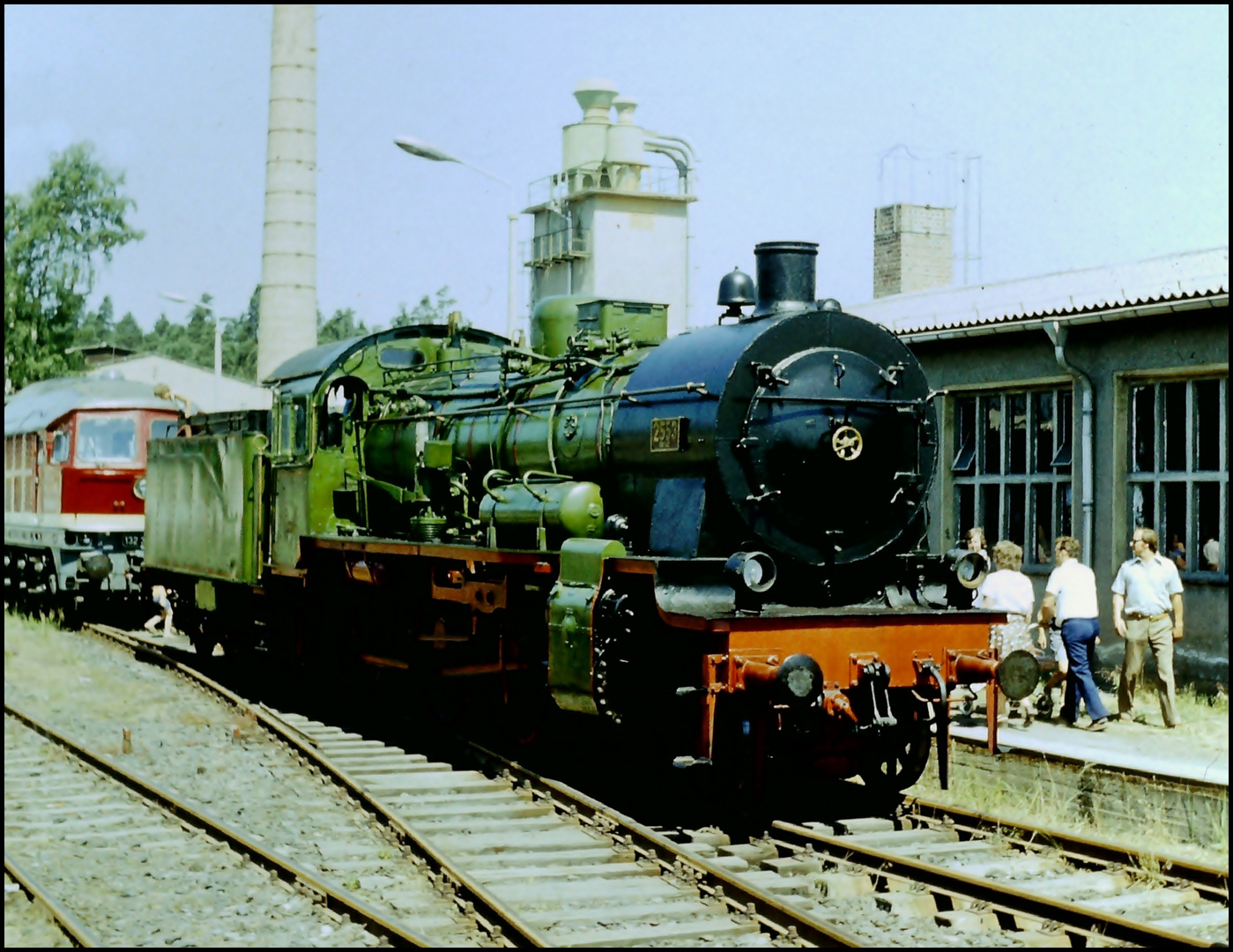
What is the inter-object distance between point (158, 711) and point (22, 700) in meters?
1.46

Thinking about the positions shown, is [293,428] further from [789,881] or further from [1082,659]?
[789,881]

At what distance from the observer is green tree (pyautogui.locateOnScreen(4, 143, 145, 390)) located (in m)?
23.5

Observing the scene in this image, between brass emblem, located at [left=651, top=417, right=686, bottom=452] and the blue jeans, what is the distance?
4134mm

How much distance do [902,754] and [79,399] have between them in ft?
48.0

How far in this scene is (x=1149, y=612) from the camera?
11.0 m

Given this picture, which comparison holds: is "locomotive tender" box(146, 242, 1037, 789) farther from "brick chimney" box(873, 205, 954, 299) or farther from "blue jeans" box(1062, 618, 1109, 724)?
"brick chimney" box(873, 205, 954, 299)

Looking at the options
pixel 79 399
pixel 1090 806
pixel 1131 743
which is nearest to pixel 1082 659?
pixel 1131 743

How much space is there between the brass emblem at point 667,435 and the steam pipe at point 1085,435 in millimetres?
5874

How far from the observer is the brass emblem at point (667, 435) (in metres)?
8.48

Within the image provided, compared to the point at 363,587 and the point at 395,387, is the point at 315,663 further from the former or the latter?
the point at 395,387

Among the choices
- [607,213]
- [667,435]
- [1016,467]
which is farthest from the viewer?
[607,213]

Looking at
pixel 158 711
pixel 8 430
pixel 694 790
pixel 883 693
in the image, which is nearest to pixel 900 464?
pixel 883 693

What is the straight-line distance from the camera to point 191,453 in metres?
15.0

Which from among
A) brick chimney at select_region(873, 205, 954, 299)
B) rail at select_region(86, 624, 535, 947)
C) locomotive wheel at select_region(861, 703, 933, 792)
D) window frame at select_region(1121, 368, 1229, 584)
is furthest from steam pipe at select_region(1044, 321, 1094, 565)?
rail at select_region(86, 624, 535, 947)
